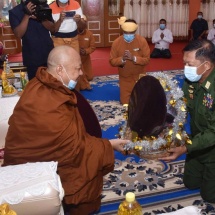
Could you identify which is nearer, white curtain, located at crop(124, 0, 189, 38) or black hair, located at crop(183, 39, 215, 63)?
black hair, located at crop(183, 39, 215, 63)

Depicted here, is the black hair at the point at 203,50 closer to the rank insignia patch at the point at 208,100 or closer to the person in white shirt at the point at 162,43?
the rank insignia patch at the point at 208,100

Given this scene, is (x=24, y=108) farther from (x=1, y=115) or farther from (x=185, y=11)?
(x=185, y=11)

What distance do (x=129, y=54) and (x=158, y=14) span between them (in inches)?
288

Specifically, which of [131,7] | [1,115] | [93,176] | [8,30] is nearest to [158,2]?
[131,7]

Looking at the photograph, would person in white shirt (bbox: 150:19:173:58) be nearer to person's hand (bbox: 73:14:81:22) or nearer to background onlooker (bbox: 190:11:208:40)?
background onlooker (bbox: 190:11:208:40)

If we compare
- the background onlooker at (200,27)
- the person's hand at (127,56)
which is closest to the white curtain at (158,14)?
the background onlooker at (200,27)

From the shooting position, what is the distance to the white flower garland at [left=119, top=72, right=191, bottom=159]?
2625mm

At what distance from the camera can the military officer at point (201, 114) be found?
8.89 feet

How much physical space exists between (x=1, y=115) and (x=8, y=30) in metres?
6.96

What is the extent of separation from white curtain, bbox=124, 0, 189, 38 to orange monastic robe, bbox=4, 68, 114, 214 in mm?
9885

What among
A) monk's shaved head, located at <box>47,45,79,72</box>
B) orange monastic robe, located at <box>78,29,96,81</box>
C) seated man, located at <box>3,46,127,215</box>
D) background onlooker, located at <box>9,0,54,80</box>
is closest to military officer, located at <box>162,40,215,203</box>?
seated man, located at <box>3,46,127,215</box>

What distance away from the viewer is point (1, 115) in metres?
3.48

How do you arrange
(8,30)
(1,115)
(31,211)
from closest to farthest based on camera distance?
(31,211), (1,115), (8,30)

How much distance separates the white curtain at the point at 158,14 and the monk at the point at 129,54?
6.58 m
